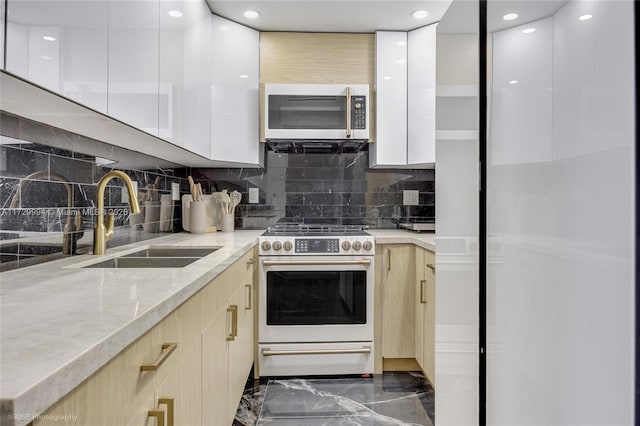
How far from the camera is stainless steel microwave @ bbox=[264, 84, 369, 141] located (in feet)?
8.30

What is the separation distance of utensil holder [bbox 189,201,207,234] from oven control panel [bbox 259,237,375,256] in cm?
46

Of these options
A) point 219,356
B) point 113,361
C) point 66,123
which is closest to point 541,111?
point 113,361

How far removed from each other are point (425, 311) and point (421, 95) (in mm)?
1372

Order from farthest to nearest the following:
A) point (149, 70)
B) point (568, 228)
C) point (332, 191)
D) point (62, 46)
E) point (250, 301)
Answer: point (332, 191) < point (250, 301) < point (149, 70) < point (62, 46) < point (568, 228)

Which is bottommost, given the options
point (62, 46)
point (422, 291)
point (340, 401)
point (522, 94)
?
point (340, 401)

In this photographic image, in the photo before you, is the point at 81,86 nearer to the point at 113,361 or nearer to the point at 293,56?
the point at 113,361

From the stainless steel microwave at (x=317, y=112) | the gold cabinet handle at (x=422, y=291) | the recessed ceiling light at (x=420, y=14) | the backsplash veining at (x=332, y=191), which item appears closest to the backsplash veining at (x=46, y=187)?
the stainless steel microwave at (x=317, y=112)

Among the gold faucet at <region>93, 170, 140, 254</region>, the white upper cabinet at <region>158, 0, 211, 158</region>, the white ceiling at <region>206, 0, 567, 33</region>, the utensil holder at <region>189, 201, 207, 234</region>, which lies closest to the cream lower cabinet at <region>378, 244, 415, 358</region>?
the utensil holder at <region>189, 201, 207, 234</region>

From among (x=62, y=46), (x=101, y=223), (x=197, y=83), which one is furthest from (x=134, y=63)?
(x=197, y=83)

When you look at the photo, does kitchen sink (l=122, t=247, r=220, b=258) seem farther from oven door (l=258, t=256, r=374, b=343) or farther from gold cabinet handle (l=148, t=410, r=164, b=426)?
gold cabinet handle (l=148, t=410, r=164, b=426)

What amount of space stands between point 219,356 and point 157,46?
3.93ft

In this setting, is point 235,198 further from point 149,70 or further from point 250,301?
point 149,70

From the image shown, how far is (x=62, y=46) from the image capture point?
3.18 ft

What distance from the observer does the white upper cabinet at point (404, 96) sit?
8.30ft
